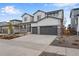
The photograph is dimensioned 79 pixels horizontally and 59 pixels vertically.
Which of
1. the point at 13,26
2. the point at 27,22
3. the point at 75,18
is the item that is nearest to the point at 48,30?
the point at 27,22

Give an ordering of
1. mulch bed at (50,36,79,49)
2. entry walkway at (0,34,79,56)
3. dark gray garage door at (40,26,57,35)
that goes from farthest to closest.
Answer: dark gray garage door at (40,26,57,35) < mulch bed at (50,36,79,49) < entry walkway at (0,34,79,56)

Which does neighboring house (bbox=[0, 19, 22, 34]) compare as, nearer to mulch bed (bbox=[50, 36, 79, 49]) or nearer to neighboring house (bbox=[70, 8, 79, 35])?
mulch bed (bbox=[50, 36, 79, 49])

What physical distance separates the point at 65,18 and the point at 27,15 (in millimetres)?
909

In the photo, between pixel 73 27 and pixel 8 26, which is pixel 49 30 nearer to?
pixel 73 27

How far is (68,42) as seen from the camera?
11.3 feet

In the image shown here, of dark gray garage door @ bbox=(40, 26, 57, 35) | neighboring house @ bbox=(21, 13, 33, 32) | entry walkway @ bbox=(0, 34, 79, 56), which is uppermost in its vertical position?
neighboring house @ bbox=(21, 13, 33, 32)

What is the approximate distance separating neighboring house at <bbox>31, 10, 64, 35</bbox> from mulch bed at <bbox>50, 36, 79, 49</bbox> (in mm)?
218

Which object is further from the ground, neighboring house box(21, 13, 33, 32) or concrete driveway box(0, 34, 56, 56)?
neighboring house box(21, 13, 33, 32)

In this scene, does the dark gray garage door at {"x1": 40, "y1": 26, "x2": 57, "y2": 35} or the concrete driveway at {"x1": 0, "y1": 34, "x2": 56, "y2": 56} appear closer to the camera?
the concrete driveway at {"x1": 0, "y1": 34, "x2": 56, "y2": 56}

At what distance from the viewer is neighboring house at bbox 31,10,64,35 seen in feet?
11.4

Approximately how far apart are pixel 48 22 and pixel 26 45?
0.77 metres

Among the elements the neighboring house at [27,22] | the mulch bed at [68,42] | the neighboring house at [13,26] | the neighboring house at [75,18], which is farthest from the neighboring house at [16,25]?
the neighboring house at [75,18]

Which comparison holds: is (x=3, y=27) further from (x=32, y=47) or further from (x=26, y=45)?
(x=32, y=47)

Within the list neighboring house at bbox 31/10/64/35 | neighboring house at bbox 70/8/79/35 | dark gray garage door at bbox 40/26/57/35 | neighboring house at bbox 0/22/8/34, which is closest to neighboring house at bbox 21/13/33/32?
neighboring house at bbox 31/10/64/35
